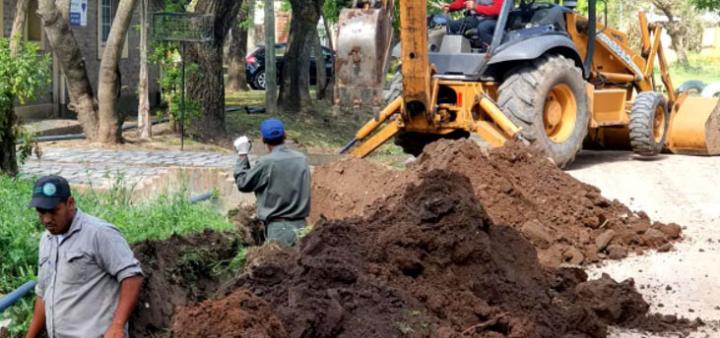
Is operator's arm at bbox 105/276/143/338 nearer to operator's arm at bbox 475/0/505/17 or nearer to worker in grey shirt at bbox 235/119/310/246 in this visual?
worker in grey shirt at bbox 235/119/310/246

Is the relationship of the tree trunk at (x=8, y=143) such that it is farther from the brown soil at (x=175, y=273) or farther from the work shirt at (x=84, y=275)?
the work shirt at (x=84, y=275)

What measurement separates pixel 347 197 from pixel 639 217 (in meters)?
3.17

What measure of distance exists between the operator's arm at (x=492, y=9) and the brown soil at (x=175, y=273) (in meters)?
7.42

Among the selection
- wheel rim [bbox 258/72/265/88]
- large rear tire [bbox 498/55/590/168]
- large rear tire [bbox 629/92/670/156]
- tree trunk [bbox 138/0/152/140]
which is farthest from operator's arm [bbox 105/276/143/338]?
wheel rim [bbox 258/72/265/88]

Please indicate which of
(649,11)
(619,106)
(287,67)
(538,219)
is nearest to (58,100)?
(287,67)

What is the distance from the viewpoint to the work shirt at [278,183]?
9.62 metres

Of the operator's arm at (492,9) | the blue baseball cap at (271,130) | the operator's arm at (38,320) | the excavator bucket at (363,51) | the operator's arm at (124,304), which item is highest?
the operator's arm at (492,9)

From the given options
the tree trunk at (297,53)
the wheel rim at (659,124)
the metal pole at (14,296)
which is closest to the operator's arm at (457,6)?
the wheel rim at (659,124)

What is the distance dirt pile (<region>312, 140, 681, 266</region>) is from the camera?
11797 mm

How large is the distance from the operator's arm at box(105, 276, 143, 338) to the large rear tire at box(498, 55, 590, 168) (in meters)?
10.5

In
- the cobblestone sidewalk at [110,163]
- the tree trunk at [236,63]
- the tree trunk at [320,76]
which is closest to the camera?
the cobblestone sidewalk at [110,163]

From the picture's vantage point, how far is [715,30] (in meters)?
74.9

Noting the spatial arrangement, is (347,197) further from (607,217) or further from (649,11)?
(649,11)

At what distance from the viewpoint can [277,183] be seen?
9633mm
